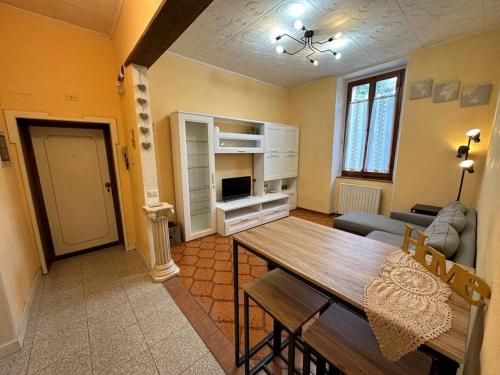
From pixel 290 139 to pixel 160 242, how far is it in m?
3.46

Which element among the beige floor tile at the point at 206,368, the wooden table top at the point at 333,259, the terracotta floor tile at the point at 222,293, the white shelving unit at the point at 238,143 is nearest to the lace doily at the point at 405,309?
the wooden table top at the point at 333,259

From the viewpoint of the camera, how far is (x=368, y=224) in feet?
9.27

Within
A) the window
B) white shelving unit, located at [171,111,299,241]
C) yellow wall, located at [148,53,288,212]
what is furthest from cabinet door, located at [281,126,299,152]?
the window

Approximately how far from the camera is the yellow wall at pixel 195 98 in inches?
119

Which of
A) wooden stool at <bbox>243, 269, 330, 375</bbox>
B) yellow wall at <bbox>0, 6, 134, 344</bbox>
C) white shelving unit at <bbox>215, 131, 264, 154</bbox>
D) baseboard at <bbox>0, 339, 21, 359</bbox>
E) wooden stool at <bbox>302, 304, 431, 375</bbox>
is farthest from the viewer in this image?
white shelving unit at <bbox>215, 131, 264, 154</bbox>

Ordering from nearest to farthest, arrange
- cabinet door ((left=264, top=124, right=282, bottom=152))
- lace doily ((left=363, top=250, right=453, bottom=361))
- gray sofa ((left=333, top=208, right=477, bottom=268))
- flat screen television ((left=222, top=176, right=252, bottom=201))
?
lace doily ((left=363, top=250, right=453, bottom=361))
gray sofa ((left=333, top=208, right=477, bottom=268))
flat screen television ((left=222, top=176, right=252, bottom=201))
cabinet door ((left=264, top=124, right=282, bottom=152))

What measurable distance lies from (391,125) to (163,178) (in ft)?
13.7

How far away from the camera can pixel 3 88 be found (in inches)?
80.9

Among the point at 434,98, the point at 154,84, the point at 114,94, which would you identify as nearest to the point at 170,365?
the point at 114,94

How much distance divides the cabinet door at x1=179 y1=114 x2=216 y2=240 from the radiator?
2.78m

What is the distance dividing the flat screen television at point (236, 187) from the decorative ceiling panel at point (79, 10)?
101 inches

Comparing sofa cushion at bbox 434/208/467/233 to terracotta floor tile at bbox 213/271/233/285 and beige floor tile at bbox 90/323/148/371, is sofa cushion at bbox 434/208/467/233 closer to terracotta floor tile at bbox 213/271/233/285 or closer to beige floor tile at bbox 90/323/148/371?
terracotta floor tile at bbox 213/271/233/285

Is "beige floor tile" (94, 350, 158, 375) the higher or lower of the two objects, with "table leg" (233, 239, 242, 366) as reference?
lower

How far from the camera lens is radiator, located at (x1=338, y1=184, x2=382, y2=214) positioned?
378cm
